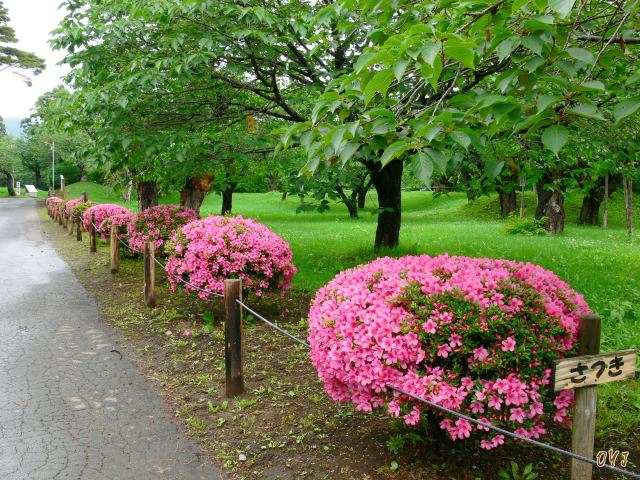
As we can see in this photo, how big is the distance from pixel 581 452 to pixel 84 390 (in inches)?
177

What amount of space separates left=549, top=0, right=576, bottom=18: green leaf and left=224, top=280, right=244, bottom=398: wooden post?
3506mm

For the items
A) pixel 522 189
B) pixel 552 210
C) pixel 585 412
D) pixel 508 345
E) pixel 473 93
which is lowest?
pixel 585 412

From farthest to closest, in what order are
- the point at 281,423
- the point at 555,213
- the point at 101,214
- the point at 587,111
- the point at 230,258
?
the point at 555,213 < the point at 101,214 < the point at 230,258 < the point at 281,423 < the point at 587,111

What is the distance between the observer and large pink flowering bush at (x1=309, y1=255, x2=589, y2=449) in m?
3.04

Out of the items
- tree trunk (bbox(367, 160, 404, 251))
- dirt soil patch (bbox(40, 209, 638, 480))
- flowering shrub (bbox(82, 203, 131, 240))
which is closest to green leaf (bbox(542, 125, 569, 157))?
dirt soil patch (bbox(40, 209, 638, 480))

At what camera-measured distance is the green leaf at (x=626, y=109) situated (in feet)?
6.94

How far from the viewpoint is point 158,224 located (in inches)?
450

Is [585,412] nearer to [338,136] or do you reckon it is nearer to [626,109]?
[626,109]

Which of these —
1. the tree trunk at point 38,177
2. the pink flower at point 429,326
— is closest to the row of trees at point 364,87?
the pink flower at point 429,326

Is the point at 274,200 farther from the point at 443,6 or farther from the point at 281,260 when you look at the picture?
the point at 443,6

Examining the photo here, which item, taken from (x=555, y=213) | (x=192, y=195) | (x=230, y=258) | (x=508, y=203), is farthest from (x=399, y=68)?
(x=508, y=203)

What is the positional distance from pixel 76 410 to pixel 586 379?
4234mm

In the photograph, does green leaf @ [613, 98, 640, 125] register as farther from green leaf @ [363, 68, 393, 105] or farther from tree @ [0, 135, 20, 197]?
tree @ [0, 135, 20, 197]

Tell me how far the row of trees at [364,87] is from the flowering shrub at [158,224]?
37.9 inches
